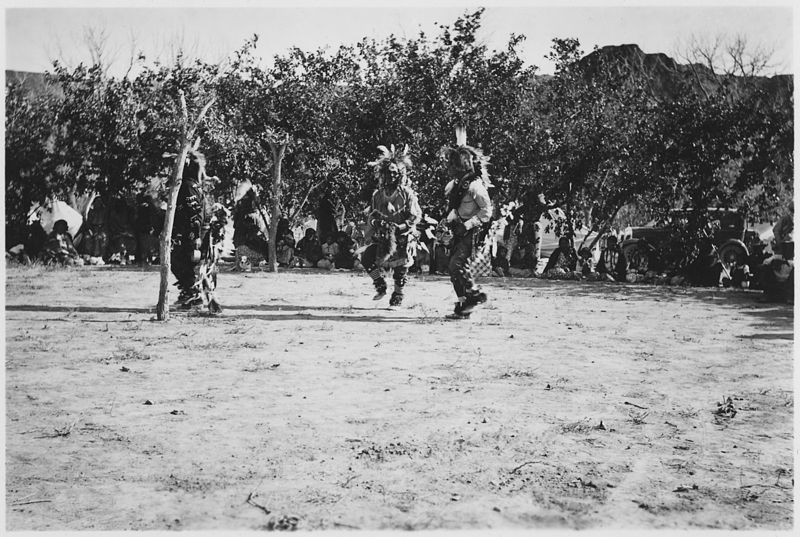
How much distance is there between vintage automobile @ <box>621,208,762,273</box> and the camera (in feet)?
49.1

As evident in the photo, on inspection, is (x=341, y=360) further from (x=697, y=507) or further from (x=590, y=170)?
(x=590, y=170)

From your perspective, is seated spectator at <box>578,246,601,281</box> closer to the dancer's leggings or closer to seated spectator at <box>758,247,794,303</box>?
seated spectator at <box>758,247,794,303</box>

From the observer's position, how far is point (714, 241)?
604 inches

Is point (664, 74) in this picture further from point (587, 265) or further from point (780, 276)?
point (780, 276)

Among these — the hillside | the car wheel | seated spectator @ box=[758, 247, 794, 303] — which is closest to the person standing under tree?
seated spectator @ box=[758, 247, 794, 303]

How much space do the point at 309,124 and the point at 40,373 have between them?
1113cm

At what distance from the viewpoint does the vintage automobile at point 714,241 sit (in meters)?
15.0

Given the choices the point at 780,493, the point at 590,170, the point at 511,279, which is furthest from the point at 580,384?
the point at 590,170

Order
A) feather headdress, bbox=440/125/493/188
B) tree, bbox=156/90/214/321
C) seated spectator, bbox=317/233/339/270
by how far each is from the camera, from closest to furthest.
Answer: tree, bbox=156/90/214/321 < feather headdress, bbox=440/125/493/188 < seated spectator, bbox=317/233/339/270

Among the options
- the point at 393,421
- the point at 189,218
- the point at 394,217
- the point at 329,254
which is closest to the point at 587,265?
the point at 329,254

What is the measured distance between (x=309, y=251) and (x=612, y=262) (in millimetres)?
5972

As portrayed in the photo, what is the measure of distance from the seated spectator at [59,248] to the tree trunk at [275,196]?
134 inches

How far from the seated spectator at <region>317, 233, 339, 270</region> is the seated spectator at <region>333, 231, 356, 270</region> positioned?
0.06 meters

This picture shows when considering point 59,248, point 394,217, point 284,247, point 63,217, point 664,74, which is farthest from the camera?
point 284,247
